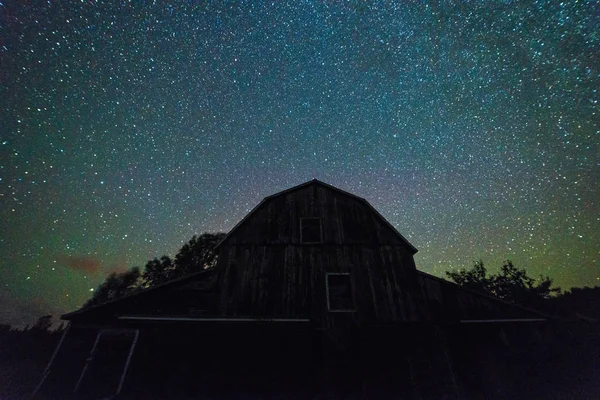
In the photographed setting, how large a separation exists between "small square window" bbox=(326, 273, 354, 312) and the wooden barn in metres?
0.05

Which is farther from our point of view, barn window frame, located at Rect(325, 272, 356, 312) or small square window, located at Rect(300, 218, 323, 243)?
small square window, located at Rect(300, 218, 323, 243)

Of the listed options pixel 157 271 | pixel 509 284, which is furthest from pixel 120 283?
pixel 509 284

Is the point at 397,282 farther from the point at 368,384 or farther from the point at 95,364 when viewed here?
the point at 95,364

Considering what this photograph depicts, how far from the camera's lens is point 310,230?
13.5m

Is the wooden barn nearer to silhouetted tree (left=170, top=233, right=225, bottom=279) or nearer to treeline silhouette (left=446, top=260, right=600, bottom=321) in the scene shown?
treeline silhouette (left=446, top=260, right=600, bottom=321)

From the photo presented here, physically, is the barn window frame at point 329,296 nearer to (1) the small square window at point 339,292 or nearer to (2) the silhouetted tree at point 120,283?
(1) the small square window at point 339,292

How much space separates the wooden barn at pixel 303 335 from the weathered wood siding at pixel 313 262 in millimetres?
54

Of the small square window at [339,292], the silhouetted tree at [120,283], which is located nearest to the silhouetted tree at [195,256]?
the silhouetted tree at [120,283]

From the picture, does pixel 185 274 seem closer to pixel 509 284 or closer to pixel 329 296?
pixel 329 296

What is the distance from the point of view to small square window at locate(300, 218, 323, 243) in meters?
13.0

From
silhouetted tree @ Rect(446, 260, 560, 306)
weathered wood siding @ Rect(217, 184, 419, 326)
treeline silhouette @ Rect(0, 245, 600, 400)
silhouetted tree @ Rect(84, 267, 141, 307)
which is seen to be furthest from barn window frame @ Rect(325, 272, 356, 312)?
silhouetted tree @ Rect(84, 267, 141, 307)

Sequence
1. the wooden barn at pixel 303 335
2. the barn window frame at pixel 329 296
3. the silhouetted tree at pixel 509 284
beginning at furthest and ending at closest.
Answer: the silhouetted tree at pixel 509 284 < the barn window frame at pixel 329 296 < the wooden barn at pixel 303 335

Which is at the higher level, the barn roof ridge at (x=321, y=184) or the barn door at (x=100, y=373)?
the barn roof ridge at (x=321, y=184)

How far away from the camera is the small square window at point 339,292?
36.6ft
